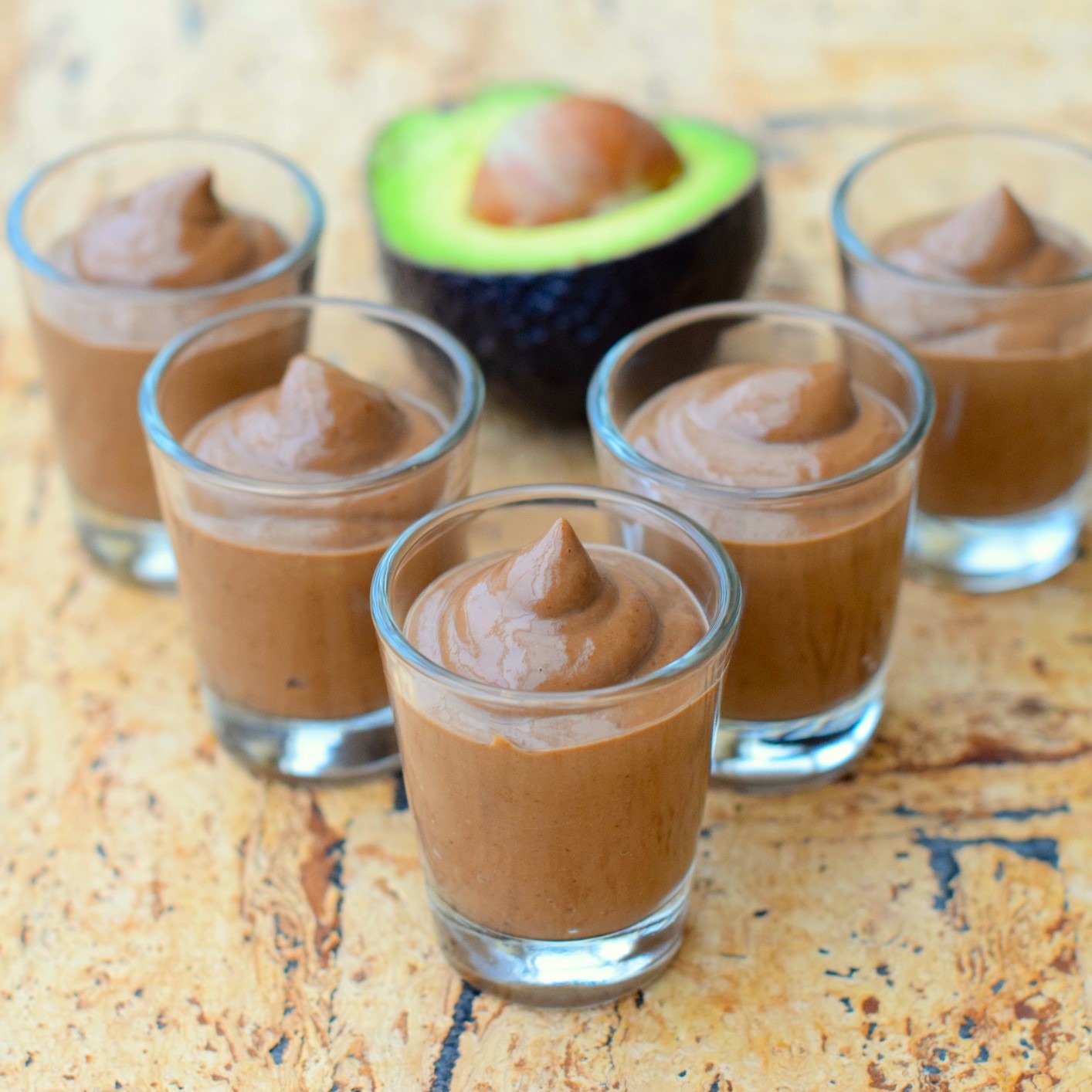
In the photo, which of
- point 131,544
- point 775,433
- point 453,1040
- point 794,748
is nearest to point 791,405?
point 775,433

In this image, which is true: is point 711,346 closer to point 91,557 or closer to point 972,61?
point 91,557

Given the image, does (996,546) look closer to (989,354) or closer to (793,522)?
(989,354)

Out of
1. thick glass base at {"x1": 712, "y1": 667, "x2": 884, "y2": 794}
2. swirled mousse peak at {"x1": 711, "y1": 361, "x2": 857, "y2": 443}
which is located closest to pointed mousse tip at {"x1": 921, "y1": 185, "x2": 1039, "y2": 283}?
swirled mousse peak at {"x1": 711, "y1": 361, "x2": 857, "y2": 443}

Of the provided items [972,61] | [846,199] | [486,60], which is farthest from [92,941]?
[972,61]

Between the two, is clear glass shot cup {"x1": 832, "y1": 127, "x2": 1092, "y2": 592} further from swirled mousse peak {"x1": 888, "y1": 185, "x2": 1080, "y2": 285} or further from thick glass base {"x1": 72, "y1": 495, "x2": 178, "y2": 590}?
thick glass base {"x1": 72, "y1": 495, "x2": 178, "y2": 590}

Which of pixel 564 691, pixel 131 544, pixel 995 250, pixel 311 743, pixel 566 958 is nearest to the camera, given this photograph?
pixel 564 691

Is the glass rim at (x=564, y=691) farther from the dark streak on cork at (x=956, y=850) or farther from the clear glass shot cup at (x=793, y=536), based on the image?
the dark streak on cork at (x=956, y=850)

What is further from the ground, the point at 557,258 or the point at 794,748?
the point at 557,258

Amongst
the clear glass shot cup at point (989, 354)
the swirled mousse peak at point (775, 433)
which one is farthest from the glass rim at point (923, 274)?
the swirled mousse peak at point (775, 433)
